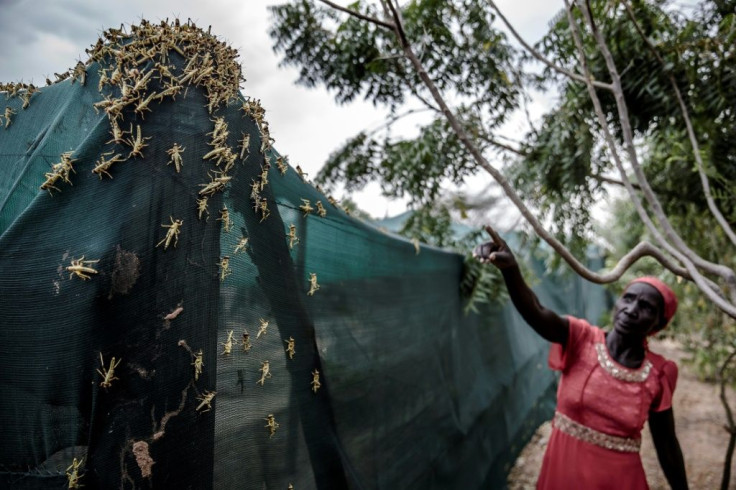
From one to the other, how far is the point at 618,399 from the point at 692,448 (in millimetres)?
3129

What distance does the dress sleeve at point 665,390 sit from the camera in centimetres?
190

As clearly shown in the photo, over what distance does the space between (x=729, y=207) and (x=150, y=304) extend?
3.26 meters

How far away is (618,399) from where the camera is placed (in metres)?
1.87

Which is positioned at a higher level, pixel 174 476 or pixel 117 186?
pixel 117 186

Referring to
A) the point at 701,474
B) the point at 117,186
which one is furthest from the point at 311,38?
the point at 701,474

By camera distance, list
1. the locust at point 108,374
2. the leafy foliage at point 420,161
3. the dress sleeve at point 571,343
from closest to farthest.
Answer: the locust at point 108,374 < the dress sleeve at point 571,343 < the leafy foliage at point 420,161

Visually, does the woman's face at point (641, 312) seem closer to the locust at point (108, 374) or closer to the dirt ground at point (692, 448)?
the locust at point (108, 374)

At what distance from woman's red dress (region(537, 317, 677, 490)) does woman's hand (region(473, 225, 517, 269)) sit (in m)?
0.75

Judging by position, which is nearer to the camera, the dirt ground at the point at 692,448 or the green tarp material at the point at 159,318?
the green tarp material at the point at 159,318

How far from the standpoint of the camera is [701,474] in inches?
138

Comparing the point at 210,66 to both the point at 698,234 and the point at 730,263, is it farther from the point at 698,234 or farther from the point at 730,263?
the point at 730,263

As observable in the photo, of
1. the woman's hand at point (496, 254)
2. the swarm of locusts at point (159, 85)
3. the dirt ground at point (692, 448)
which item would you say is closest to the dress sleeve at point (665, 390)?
the woman's hand at point (496, 254)

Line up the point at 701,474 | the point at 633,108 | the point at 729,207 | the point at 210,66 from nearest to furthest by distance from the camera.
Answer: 1. the point at 210,66
2. the point at 729,207
3. the point at 633,108
4. the point at 701,474

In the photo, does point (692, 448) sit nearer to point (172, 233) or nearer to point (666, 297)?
point (666, 297)
